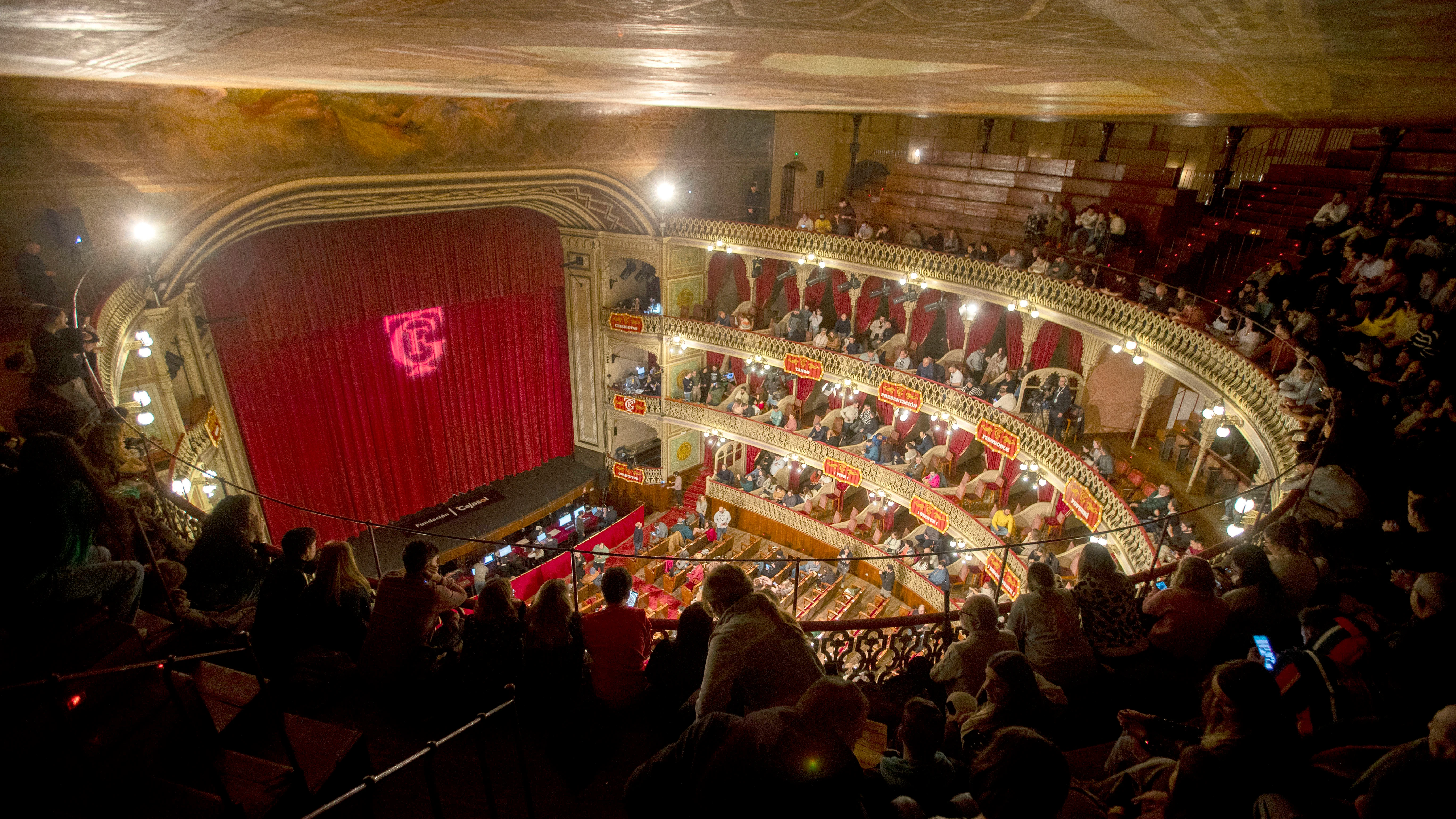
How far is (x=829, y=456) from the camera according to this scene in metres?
15.5

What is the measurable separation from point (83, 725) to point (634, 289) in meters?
15.7

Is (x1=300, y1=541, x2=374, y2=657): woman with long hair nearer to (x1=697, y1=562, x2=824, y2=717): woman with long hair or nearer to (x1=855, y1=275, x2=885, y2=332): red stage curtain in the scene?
(x1=697, y1=562, x2=824, y2=717): woman with long hair

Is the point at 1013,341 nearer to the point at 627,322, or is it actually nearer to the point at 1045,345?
the point at 1045,345

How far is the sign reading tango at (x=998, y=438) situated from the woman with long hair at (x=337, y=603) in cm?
1073

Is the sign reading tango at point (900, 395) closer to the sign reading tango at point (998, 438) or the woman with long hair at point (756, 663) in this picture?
the sign reading tango at point (998, 438)

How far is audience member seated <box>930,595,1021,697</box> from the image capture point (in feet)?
12.6

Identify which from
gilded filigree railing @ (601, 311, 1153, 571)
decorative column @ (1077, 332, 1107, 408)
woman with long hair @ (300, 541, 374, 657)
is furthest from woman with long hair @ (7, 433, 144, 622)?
decorative column @ (1077, 332, 1107, 408)

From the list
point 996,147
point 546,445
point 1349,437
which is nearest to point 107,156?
point 546,445

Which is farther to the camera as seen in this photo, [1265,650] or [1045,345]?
[1045,345]

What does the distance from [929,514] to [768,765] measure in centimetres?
1248

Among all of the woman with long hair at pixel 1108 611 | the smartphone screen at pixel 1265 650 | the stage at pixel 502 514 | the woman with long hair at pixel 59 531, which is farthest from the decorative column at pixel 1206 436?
the stage at pixel 502 514

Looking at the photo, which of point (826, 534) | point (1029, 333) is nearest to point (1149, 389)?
point (1029, 333)

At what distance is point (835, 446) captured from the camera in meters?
15.5

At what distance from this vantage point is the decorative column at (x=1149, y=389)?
10188 mm
